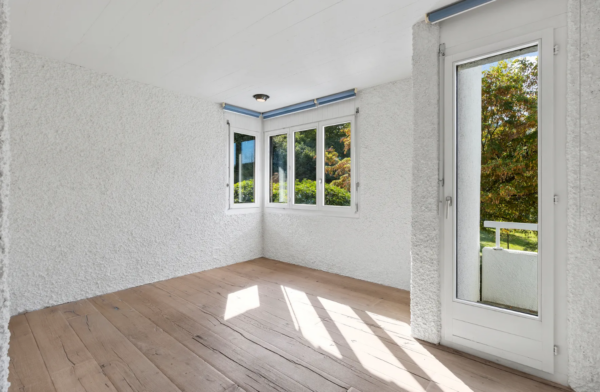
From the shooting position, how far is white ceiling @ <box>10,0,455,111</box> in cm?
217

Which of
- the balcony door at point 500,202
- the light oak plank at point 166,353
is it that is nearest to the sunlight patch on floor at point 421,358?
the balcony door at point 500,202

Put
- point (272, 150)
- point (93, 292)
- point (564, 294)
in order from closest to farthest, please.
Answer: point (564, 294) < point (93, 292) < point (272, 150)

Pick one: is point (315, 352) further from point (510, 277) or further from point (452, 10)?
point (452, 10)

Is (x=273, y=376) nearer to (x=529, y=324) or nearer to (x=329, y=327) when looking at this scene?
(x=329, y=327)

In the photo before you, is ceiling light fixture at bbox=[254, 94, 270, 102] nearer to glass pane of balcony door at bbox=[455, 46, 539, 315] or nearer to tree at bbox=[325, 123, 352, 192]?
tree at bbox=[325, 123, 352, 192]

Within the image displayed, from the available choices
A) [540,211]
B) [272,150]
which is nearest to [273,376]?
[540,211]

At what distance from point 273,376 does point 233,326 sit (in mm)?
813

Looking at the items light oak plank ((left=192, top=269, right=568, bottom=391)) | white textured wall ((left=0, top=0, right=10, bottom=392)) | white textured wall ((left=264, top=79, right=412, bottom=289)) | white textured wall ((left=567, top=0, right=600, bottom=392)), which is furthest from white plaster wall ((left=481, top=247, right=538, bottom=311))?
white textured wall ((left=0, top=0, right=10, bottom=392))

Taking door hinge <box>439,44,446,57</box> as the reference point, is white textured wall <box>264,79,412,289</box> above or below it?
below

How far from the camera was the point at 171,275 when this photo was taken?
3.96 metres

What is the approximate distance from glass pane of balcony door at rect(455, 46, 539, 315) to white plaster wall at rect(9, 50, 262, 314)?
3.29 metres

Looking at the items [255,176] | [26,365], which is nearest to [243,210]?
[255,176]

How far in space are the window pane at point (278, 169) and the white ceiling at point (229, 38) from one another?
4.63ft

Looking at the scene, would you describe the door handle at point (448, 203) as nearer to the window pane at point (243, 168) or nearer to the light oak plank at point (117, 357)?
the light oak plank at point (117, 357)
